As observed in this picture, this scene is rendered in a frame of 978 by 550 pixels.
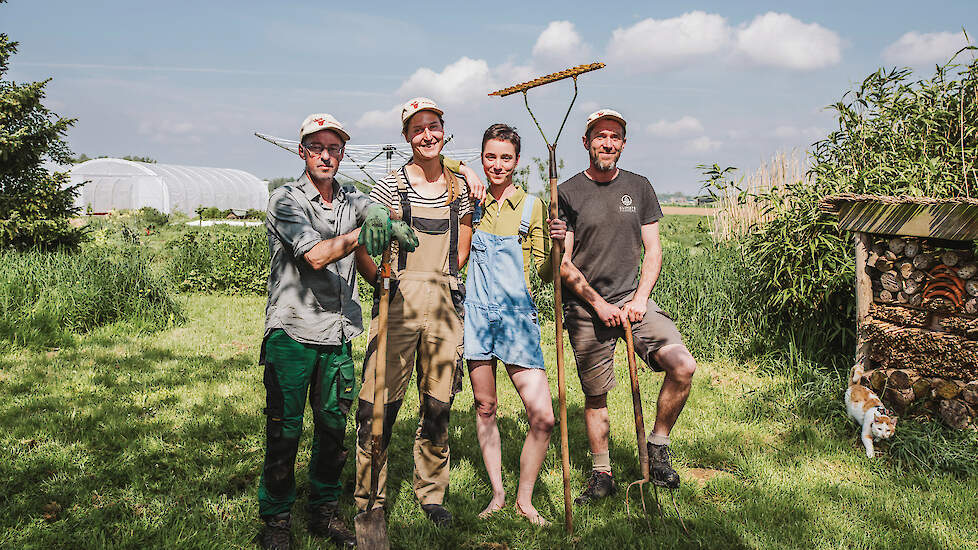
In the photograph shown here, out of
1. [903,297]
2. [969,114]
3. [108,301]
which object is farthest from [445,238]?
[108,301]

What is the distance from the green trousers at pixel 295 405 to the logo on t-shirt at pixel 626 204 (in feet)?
6.09

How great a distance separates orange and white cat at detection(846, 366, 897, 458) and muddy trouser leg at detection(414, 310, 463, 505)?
301cm

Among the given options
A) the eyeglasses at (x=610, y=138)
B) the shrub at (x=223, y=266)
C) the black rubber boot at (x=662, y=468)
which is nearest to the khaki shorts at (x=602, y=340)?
→ the black rubber boot at (x=662, y=468)

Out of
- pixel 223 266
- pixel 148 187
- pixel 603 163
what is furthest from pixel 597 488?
pixel 148 187

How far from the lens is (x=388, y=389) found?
11.1 ft

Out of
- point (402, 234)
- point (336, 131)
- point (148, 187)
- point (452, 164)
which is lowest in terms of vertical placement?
point (402, 234)

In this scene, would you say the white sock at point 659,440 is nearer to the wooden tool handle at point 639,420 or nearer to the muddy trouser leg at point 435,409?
the wooden tool handle at point 639,420

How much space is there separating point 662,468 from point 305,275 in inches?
99.5

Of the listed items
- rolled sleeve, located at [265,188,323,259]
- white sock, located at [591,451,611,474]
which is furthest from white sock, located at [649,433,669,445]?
rolled sleeve, located at [265,188,323,259]

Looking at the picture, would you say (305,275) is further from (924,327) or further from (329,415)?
(924,327)

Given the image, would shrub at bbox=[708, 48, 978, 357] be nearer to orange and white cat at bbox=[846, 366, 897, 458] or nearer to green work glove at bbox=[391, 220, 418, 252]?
orange and white cat at bbox=[846, 366, 897, 458]

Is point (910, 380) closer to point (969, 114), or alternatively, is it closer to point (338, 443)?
point (969, 114)

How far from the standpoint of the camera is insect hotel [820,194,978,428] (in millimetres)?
4297

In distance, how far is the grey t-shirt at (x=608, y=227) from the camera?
3877 mm
